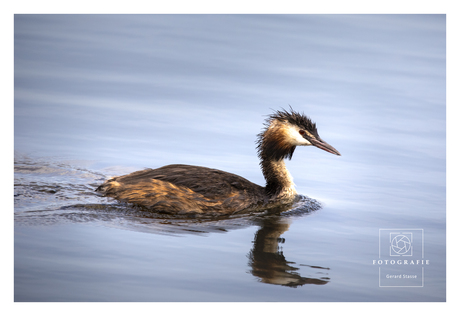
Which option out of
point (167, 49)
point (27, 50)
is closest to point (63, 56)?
point (27, 50)

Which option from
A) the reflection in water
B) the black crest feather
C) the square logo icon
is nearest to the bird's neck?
the black crest feather

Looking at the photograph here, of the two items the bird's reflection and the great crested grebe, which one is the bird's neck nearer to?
the great crested grebe

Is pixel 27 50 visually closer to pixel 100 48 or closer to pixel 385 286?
pixel 100 48

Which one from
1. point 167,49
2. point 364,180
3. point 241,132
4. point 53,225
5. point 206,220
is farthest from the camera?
point 167,49

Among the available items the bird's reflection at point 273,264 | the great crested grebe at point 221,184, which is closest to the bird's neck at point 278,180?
the great crested grebe at point 221,184

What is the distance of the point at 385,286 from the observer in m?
6.41

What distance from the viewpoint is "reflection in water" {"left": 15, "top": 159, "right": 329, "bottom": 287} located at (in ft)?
21.5

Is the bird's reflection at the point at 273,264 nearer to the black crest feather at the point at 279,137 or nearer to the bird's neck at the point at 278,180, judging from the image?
the bird's neck at the point at 278,180

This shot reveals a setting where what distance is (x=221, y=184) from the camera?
8.52 m

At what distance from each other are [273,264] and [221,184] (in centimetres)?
215

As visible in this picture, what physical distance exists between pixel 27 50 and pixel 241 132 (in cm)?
473

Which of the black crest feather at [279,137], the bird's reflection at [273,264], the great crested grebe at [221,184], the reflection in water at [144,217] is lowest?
the bird's reflection at [273,264]

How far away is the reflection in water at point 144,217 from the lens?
21.5ft

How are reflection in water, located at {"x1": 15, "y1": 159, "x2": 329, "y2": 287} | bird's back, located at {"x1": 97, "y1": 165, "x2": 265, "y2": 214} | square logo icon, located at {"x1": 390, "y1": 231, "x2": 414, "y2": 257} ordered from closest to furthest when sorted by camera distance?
reflection in water, located at {"x1": 15, "y1": 159, "x2": 329, "y2": 287}, square logo icon, located at {"x1": 390, "y1": 231, "x2": 414, "y2": 257}, bird's back, located at {"x1": 97, "y1": 165, "x2": 265, "y2": 214}
